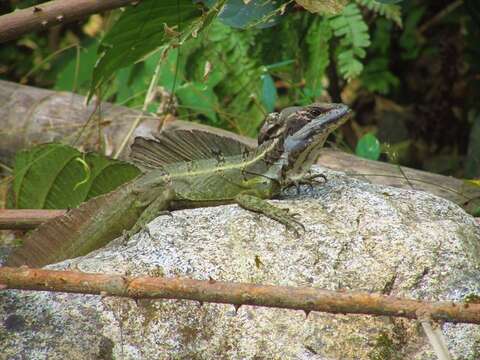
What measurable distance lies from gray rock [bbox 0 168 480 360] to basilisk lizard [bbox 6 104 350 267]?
0.70 feet

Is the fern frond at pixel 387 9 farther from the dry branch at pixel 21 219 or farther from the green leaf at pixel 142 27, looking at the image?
the dry branch at pixel 21 219

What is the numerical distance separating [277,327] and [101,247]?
0.98 metres

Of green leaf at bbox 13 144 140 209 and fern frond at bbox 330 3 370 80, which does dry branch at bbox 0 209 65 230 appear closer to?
green leaf at bbox 13 144 140 209

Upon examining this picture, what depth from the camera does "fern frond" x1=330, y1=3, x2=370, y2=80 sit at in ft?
19.1

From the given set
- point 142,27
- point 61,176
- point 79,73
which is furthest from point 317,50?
point 61,176

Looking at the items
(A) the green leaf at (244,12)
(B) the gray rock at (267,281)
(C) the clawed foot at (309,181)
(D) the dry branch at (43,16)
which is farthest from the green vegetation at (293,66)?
(B) the gray rock at (267,281)

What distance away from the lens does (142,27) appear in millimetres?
4281

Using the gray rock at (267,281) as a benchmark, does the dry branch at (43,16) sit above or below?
above

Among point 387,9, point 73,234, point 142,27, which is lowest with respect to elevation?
point 73,234

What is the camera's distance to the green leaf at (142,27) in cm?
423

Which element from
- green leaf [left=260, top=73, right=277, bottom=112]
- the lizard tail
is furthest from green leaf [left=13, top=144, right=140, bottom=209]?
green leaf [left=260, top=73, right=277, bottom=112]

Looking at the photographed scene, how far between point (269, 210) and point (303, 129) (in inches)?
18.3

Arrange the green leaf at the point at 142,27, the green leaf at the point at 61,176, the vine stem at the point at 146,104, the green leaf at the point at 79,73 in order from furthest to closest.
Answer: the green leaf at the point at 79,73 < the vine stem at the point at 146,104 < the green leaf at the point at 61,176 < the green leaf at the point at 142,27

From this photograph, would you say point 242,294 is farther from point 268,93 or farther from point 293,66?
point 293,66
